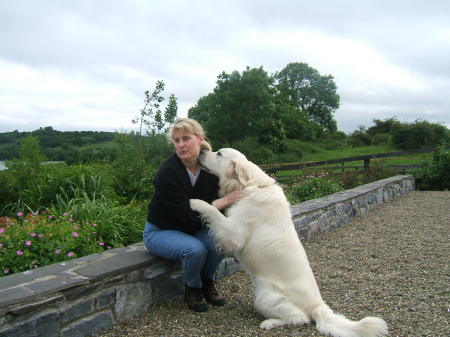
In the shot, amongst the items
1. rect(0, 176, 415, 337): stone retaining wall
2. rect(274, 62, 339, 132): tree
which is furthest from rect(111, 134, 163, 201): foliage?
rect(274, 62, 339, 132): tree

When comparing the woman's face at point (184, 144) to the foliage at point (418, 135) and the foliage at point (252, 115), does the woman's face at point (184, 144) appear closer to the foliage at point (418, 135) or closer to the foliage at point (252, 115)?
the foliage at point (418, 135)

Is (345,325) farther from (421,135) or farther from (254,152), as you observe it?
(421,135)

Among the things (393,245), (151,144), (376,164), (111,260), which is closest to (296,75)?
(376,164)

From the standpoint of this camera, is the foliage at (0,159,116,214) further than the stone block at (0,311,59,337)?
Yes

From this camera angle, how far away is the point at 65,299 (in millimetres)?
2502

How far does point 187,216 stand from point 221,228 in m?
0.32

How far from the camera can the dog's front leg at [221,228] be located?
9.66ft

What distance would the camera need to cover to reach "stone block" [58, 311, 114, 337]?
2.54 metres

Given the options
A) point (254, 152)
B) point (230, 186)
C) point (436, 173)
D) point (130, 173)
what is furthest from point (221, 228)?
point (254, 152)

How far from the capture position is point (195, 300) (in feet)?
10.4

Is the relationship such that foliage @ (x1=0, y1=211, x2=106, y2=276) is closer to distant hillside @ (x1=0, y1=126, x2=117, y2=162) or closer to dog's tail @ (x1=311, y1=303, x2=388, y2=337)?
dog's tail @ (x1=311, y1=303, x2=388, y2=337)

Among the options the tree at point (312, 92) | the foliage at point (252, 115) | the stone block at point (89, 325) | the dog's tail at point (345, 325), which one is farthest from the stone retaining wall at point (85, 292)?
the tree at point (312, 92)

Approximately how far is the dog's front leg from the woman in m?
0.13

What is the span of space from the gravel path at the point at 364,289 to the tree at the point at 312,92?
117 ft
